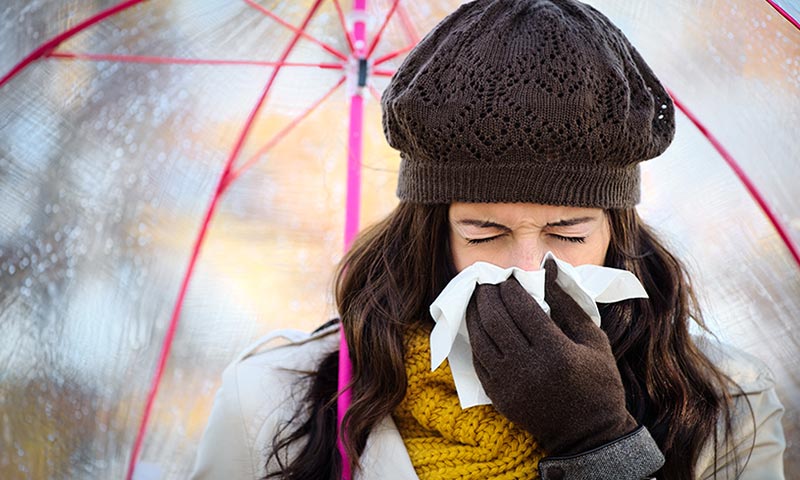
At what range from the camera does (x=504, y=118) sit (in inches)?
82.6

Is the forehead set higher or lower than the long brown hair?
higher

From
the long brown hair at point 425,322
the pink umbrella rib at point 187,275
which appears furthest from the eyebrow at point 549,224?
the pink umbrella rib at point 187,275

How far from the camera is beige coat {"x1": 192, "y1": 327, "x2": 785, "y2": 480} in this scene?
236 centimetres

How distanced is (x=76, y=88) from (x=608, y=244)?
1.42 meters

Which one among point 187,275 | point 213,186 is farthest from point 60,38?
point 187,275

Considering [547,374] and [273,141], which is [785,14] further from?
[273,141]

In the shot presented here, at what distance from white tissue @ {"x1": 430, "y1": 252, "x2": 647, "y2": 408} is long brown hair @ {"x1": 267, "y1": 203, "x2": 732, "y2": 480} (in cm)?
17

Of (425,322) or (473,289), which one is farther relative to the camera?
(425,322)

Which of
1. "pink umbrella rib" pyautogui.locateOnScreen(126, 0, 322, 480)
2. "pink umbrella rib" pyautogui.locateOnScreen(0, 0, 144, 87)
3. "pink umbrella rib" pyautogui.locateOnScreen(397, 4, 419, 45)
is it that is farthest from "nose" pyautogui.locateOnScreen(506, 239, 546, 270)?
"pink umbrella rib" pyautogui.locateOnScreen(0, 0, 144, 87)

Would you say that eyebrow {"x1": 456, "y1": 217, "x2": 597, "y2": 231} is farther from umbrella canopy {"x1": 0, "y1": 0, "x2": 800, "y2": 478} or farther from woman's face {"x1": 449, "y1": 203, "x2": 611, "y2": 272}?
umbrella canopy {"x1": 0, "y1": 0, "x2": 800, "y2": 478}

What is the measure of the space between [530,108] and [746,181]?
2.54 ft

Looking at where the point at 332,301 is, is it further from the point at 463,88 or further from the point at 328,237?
the point at 463,88

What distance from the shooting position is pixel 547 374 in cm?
202

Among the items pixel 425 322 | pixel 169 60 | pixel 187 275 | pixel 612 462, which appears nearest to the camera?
pixel 612 462
